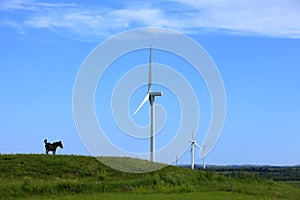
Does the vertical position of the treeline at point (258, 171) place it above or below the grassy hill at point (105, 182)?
above

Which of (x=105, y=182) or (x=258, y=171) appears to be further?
(x=258, y=171)

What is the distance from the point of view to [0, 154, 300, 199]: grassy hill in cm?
2814

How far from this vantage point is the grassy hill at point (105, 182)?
92.3 ft

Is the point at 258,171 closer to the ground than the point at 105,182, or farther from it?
farther from it

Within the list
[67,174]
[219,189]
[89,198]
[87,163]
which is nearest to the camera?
[89,198]

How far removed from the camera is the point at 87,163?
37656 mm

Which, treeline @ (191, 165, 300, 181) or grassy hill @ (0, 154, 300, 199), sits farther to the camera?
treeline @ (191, 165, 300, 181)

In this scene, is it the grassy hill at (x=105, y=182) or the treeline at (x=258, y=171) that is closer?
the grassy hill at (x=105, y=182)

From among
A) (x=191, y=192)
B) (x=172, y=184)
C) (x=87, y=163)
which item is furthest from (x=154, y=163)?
(x=191, y=192)

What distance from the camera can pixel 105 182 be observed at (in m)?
31.2

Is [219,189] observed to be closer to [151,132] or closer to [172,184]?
[172,184]

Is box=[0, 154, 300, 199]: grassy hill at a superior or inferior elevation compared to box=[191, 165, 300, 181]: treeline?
inferior

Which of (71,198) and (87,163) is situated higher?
(87,163)

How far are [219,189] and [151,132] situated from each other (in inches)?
365
